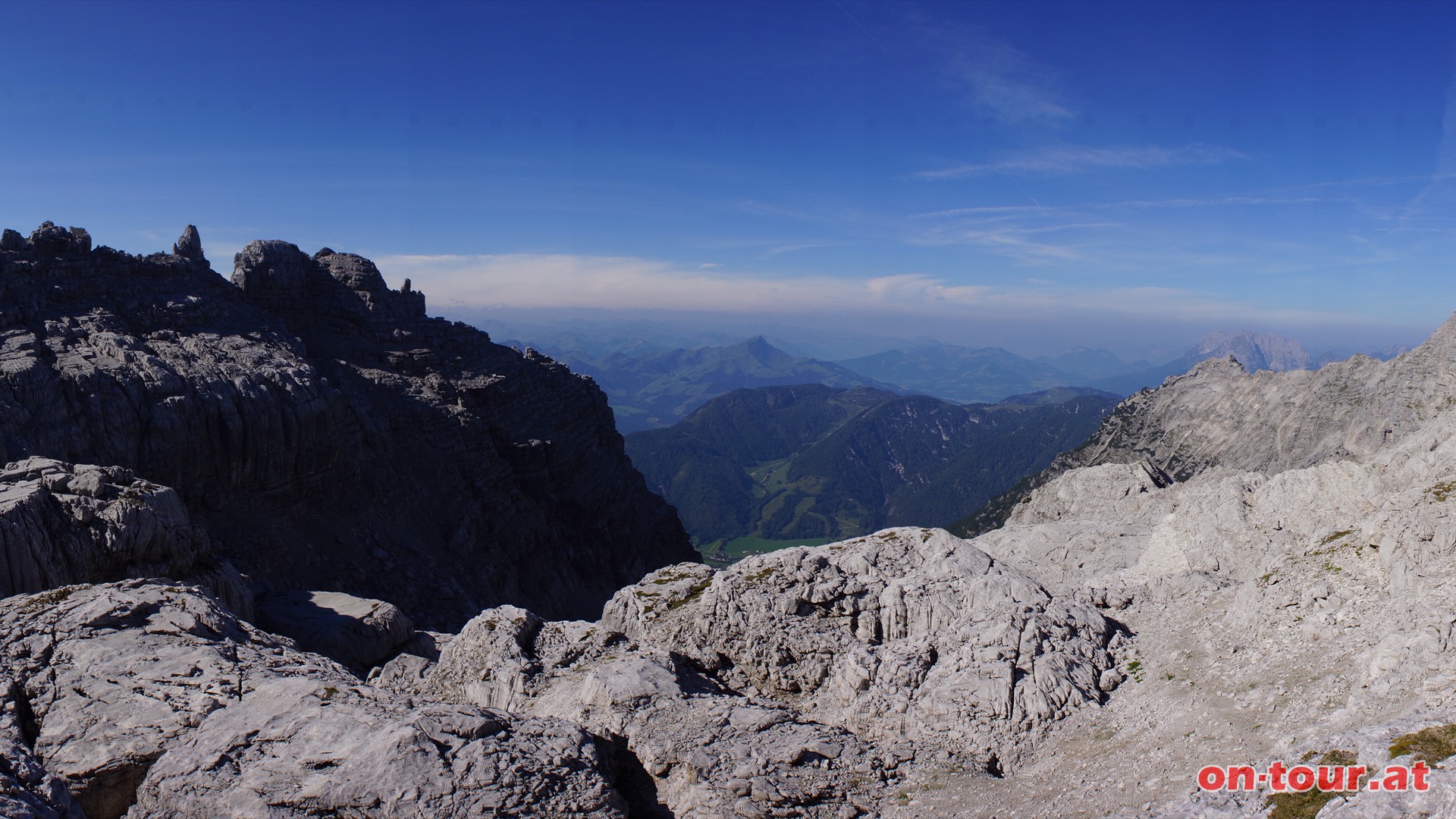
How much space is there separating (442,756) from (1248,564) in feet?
97.3

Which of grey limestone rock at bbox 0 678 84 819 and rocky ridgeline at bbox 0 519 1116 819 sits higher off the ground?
grey limestone rock at bbox 0 678 84 819

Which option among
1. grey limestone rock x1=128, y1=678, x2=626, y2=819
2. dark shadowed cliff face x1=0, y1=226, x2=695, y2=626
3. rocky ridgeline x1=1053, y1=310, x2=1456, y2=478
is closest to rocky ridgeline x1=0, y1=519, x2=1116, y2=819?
grey limestone rock x1=128, y1=678, x2=626, y2=819

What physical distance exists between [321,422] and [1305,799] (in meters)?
72.7

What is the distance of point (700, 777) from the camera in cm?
2083

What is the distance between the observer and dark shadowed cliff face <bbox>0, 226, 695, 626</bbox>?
5572cm

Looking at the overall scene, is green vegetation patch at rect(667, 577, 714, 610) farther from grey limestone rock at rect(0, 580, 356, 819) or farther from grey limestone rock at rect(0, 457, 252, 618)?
grey limestone rock at rect(0, 457, 252, 618)

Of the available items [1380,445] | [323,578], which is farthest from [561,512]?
[1380,445]

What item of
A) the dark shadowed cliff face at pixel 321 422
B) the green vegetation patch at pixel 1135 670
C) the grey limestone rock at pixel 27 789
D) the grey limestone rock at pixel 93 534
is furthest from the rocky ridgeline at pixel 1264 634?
the dark shadowed cliff face at pixel 321 422

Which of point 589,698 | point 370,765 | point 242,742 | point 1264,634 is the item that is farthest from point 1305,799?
point 242,742

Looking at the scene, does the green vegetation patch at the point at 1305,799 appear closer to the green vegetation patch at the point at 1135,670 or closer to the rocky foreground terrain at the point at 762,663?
the rocky foreground terrain at the point at 762,663

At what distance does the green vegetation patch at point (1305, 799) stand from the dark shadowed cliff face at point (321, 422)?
5797 centimetres

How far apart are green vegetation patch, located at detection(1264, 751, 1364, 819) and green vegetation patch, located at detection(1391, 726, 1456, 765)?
0.80m

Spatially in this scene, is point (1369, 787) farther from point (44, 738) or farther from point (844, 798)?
point (44, 738)

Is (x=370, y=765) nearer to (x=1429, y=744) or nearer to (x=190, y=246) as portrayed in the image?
(x=1429, y=744)
